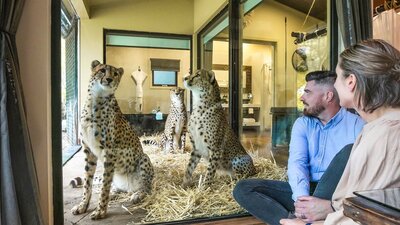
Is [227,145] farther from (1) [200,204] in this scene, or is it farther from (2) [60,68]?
(2) [60,68]

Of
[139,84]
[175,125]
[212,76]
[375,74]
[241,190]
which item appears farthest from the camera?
[212,76]

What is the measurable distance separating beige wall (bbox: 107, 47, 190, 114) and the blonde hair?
4.68ft

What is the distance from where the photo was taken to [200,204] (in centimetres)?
225

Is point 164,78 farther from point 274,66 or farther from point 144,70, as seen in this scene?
point 274,66

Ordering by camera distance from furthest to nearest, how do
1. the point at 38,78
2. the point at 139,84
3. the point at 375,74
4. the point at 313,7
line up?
the point at 313,7 → the point at 139,84 → the point at 38,78 → the point at 375,74

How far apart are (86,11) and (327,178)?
6.06 ft

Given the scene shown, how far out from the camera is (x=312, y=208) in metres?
1.42

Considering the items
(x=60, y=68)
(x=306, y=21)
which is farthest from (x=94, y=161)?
(x=306, y=21)

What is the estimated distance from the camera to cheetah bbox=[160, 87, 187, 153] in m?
2.37

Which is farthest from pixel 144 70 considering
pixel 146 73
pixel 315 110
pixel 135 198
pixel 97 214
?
pixel 315 110

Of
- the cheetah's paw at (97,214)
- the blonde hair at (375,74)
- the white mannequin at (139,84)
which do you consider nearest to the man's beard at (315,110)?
the blonde hair at (375,74)

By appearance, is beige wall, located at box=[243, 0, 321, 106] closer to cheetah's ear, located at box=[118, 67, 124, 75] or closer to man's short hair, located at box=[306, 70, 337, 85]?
man's short hair, located at box=[306, 70, 337, 85]

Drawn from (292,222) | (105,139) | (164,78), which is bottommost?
(292,222)

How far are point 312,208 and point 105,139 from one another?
1.35 metres
